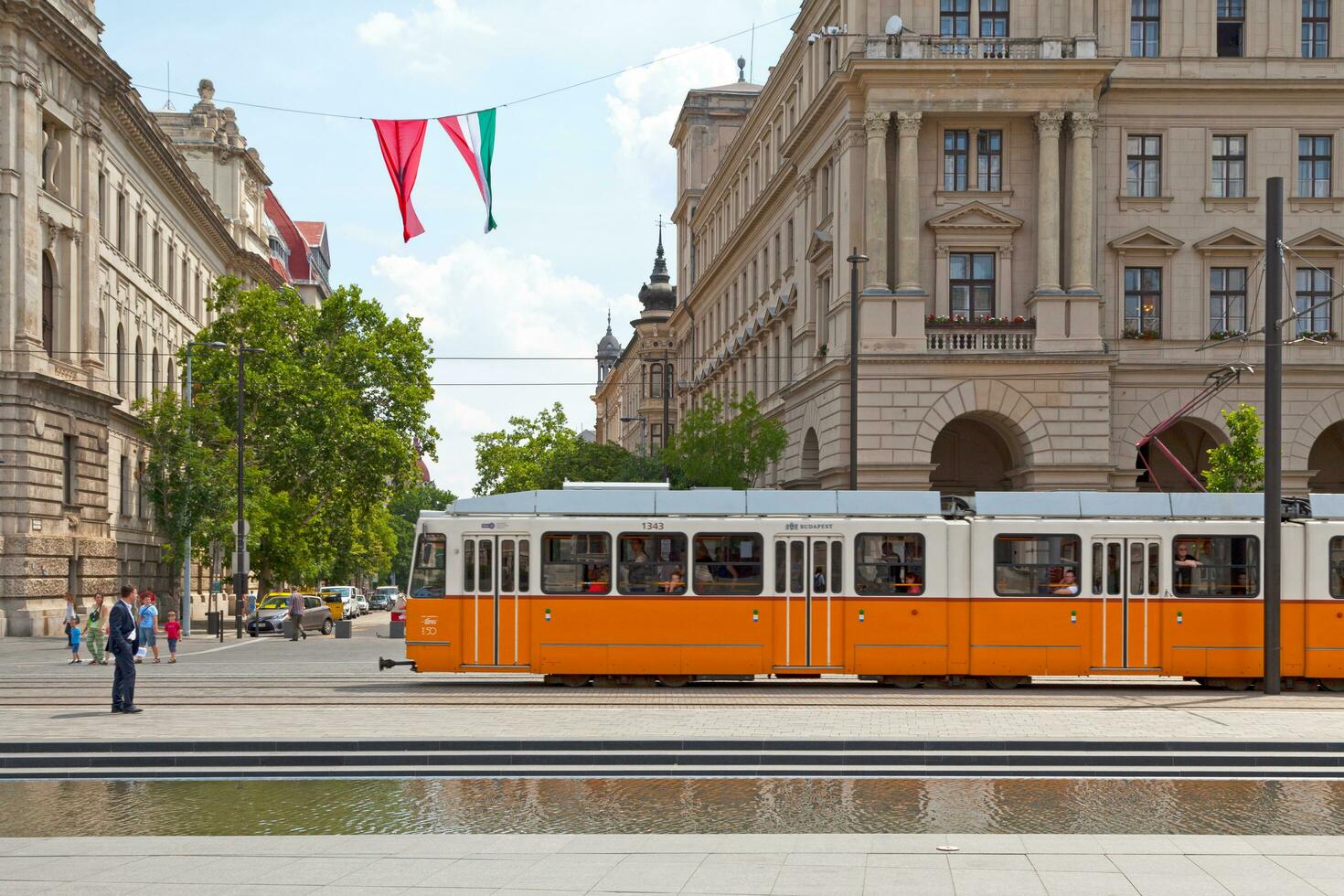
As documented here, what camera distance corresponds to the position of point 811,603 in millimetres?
23016

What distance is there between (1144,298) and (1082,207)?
3.91 metres

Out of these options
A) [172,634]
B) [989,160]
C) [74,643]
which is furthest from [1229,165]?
[74,643]

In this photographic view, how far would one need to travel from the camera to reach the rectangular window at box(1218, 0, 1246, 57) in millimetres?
44094

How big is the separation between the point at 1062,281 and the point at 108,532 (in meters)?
32.6

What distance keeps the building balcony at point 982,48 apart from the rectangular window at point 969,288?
568 centimetres

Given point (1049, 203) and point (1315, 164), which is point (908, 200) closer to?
point (1049, 203)

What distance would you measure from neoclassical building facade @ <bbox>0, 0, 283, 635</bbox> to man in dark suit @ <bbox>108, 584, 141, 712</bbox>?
82.5ft

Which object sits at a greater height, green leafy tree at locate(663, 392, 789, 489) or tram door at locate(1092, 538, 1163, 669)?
green leafy tree at locate(663, 392, 789, 489)

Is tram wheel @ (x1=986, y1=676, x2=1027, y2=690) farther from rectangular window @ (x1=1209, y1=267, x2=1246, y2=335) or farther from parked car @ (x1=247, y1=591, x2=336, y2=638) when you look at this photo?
parked car @ (x1=247, y1=591, x2=336, y2=638)

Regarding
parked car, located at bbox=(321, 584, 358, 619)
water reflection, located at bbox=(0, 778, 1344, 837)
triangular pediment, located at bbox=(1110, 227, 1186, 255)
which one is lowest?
parked car, located at bbox=(321, 584, 358, 619)

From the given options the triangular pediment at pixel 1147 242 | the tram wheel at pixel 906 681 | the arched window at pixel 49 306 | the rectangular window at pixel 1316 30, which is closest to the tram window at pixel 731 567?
the tram wheel at pixel 906 681

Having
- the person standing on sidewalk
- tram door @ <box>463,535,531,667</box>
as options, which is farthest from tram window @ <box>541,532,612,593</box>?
the person standing on sidewalk

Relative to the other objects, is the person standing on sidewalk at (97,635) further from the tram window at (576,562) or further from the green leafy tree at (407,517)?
the green leafy tree at (407,517)

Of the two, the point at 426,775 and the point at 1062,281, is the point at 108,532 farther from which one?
the point at 426,775
